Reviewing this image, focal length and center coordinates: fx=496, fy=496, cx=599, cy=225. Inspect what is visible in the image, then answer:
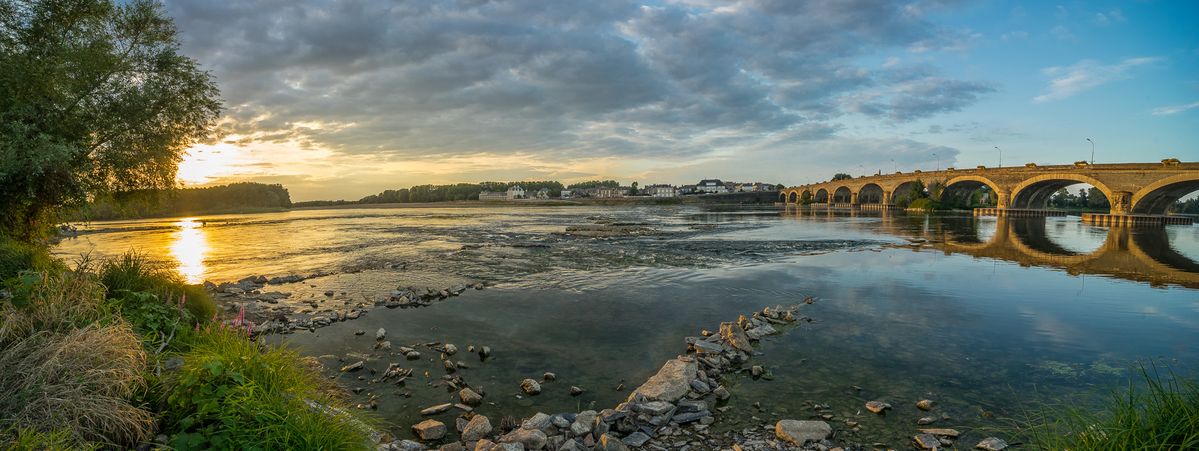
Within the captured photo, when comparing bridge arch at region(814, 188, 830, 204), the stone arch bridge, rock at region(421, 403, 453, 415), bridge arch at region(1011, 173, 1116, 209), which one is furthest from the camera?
bridge arch at region(814, 188, 830, 204)

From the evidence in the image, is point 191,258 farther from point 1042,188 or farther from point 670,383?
point 1042,188

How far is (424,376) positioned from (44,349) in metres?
5.47

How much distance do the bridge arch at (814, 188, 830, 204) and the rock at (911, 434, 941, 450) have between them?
180616mm

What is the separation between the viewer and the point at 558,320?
14.9 m

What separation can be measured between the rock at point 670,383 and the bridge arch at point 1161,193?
7520 cm

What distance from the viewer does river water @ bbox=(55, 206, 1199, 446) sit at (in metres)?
9.08

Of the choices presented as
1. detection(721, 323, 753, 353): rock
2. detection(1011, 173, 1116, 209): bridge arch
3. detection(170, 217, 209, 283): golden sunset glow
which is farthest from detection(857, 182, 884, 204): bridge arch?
detection(170, 217, 209, 283): golden sunset glow

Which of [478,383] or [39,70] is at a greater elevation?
[39,70]

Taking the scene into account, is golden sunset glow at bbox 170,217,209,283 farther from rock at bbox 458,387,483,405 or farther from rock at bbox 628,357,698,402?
rock at bbox 628,357,698,402

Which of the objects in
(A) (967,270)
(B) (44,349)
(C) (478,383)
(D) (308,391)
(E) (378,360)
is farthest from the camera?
(A) (967,270)

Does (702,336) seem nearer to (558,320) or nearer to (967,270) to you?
(558,320)

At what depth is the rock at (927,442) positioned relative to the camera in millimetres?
7070

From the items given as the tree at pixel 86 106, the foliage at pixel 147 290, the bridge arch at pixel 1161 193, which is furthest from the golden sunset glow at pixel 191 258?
the bridge arch at pixel 1161 193

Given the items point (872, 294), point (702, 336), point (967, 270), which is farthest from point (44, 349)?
point (967, 270)
